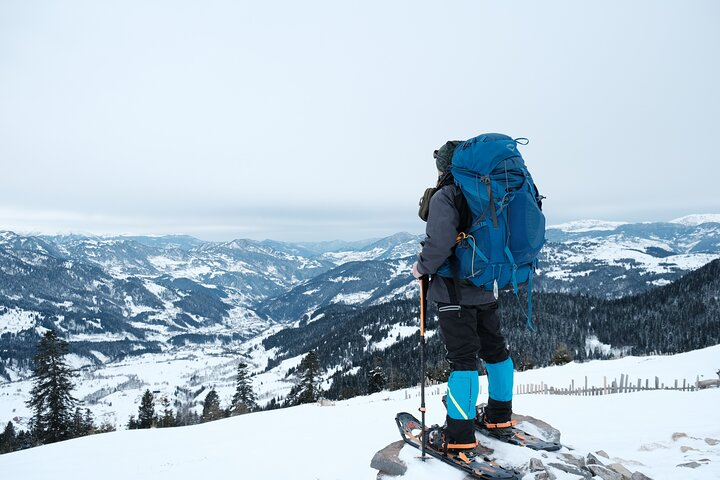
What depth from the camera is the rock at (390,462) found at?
4.31 m

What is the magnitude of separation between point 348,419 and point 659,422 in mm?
6721

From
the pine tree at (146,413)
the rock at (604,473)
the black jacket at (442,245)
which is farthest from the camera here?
the pine tree at (146,413)

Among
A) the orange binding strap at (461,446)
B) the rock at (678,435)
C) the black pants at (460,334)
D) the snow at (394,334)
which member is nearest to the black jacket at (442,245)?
the black pants at (460,334)

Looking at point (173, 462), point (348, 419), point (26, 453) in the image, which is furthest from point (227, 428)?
point (26, 453)

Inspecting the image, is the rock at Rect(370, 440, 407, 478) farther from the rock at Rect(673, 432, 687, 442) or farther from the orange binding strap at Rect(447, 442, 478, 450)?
the rock at Rect(673, 432, 687, 442)

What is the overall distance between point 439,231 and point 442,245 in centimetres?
16

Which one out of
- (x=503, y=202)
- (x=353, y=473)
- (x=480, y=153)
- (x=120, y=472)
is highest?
(x=480, y=153)

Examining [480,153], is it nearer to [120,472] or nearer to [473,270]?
[473,270]

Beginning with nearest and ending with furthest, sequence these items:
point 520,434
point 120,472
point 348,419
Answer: point 520,434
point 120,472
point 348,419

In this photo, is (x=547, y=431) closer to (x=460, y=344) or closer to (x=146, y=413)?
(x=460, y=344)

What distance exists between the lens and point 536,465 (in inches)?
157

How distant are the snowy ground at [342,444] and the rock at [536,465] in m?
0.16

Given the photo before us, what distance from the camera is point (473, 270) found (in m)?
4.07

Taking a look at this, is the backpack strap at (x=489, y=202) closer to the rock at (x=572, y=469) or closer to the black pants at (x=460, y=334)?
the black pants at (x=460, y=334)
